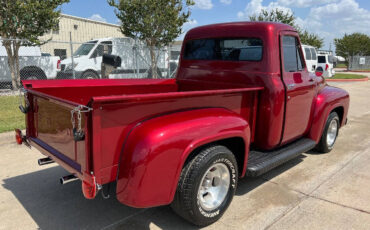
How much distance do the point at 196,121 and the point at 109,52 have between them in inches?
407

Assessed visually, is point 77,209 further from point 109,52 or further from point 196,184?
point 109,52

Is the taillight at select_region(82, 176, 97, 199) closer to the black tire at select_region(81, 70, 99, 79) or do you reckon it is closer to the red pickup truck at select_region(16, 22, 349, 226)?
the red pickup truck at select_region(16, 22, 349, 226)

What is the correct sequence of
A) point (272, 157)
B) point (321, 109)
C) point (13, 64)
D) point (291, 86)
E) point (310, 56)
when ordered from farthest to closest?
1. point (310, 56)
2. point (13, 64)
3. point (321, 109)
4. point (291, 86)
5. point (272, 157)

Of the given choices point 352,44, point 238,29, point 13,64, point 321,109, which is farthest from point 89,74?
point 352,44

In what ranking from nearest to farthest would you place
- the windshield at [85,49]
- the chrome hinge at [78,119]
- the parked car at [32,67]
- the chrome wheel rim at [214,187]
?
the chrome hinge at [78,119] → the chrome wheel rim at [214,187] → the parked car at [32,67] → the windshield at [85,49]

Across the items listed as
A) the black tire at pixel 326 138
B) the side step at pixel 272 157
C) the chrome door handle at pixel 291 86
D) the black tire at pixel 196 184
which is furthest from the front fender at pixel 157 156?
the black tire at pixel 326 138

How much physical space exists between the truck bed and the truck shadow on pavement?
2.19 ft

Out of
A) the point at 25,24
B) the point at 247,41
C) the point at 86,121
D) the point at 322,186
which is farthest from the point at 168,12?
the point at 86,121

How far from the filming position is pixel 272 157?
11.5 ft

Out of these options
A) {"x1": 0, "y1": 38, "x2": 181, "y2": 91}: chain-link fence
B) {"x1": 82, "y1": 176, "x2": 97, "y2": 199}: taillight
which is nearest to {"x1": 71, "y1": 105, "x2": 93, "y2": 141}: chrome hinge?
{"x1": 82, "y1": 176, "x2": 97, "y2": 199}: taillight

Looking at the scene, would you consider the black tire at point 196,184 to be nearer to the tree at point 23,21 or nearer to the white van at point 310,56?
the tree at point 23,21

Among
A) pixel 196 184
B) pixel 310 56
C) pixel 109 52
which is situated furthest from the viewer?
pixel 310 56

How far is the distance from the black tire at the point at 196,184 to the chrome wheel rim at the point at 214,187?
0.16ft

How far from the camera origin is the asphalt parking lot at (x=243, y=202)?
2900mm
